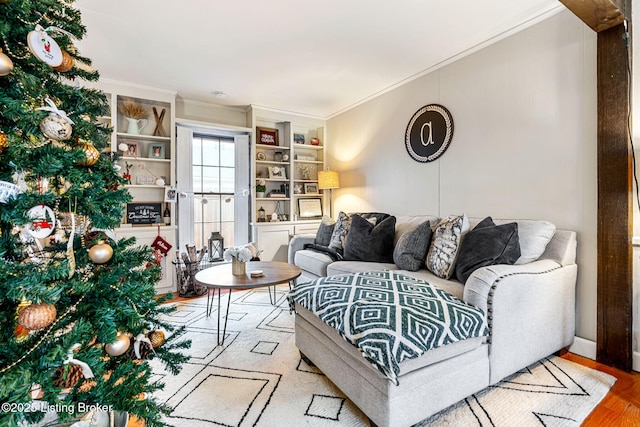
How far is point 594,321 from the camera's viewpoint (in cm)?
204

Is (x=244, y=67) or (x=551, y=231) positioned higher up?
(x=244, y=67)

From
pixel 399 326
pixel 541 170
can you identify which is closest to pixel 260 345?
pixel 399 326

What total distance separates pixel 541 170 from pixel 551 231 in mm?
515

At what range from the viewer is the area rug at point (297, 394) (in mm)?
1449

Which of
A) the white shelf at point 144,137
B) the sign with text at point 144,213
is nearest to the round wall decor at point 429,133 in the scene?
the white shelf at point 144,137

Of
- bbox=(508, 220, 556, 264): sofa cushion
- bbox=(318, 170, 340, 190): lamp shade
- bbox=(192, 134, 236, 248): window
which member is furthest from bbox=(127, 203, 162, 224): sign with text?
bbox=(508, 220, 556, 264): sofa cushion

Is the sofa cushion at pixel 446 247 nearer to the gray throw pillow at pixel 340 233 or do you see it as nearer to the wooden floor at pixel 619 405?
the wooden floor at pixel 619 405

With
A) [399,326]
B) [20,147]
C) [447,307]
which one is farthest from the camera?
[447,307]

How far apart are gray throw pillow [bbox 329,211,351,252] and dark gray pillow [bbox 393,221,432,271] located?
85 cm

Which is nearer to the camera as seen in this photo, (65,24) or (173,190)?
(65,24)

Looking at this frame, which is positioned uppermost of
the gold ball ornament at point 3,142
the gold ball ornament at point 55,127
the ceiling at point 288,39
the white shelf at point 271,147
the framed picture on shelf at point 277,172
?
the ceiling at point 288,39

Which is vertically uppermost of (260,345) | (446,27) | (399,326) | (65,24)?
(446,27)

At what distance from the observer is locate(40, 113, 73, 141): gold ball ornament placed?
2.57ft

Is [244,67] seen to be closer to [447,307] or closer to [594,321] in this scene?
[447,307]
